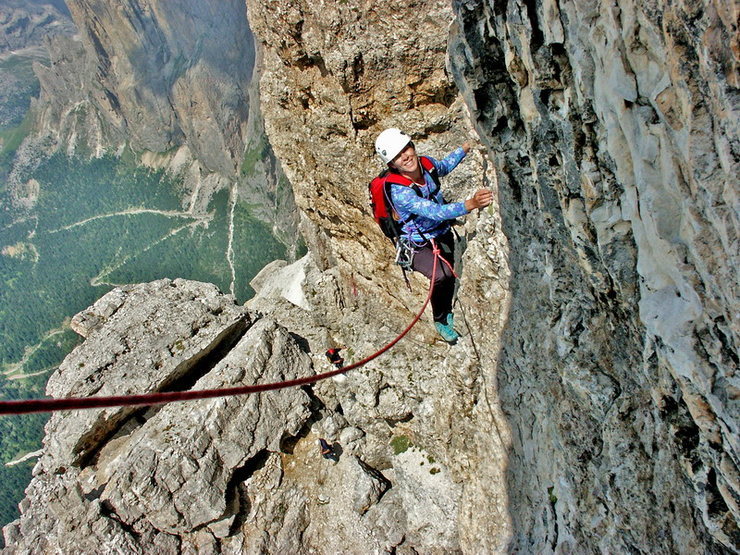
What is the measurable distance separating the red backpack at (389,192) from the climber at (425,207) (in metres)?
0.01

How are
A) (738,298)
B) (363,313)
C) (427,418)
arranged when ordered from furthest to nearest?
(363,313) → (427,418) → (738,298)

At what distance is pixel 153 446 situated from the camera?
934 cm

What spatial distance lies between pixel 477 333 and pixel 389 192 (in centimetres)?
261

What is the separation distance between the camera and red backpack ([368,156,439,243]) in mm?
6152

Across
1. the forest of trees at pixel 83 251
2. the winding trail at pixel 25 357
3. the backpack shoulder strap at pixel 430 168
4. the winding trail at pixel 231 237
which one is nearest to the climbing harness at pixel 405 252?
the backpack shoulder strap at pixel 430 168

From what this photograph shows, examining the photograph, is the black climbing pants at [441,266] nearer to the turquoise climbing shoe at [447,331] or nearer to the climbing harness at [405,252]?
the climbing harness at [405,252]

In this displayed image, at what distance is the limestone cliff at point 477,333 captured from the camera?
8.20 ft

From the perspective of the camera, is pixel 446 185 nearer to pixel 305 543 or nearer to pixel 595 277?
pixel 595 277

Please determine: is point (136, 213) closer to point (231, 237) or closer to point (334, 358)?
point (231, 237)

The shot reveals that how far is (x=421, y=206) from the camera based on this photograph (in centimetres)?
590

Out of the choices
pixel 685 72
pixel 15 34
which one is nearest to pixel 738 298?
pixel 685 72

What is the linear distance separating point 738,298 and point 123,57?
439 feet

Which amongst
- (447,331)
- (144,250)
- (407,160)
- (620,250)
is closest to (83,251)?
(144,250)

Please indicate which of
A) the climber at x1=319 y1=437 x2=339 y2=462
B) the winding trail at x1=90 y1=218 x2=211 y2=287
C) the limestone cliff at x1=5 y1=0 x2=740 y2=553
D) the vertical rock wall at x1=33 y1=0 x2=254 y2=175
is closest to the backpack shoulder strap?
the limestone cliff at x1=5 y1=0 x2=740 y2=553
